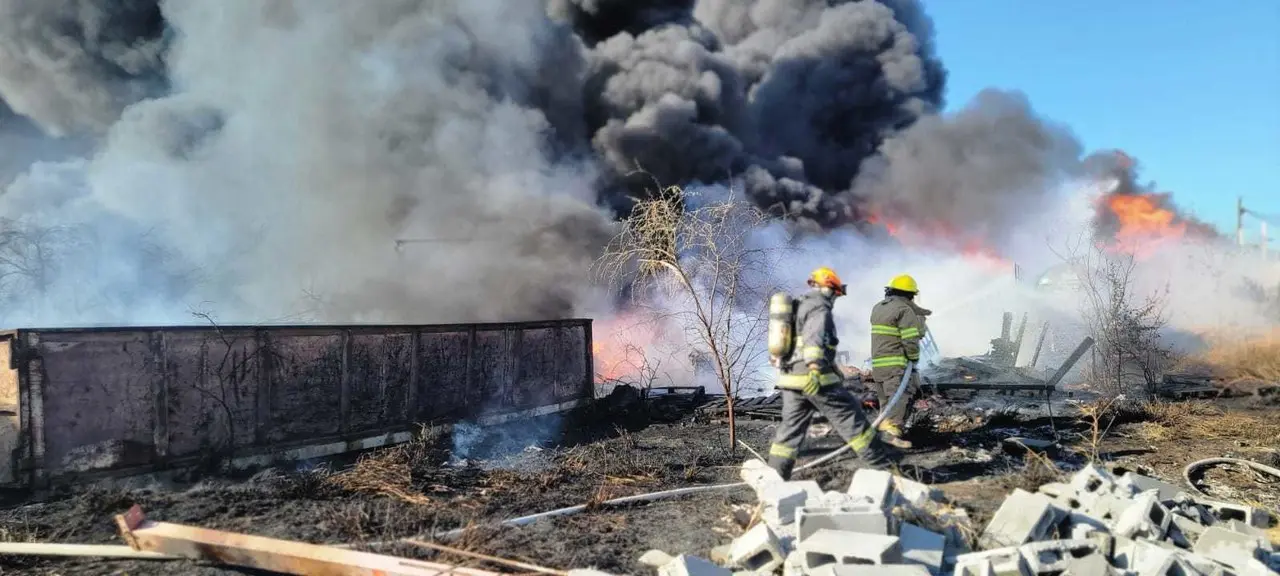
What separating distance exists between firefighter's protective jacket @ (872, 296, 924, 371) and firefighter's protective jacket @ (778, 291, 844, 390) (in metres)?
1.34

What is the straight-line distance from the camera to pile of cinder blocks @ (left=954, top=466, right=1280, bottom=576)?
8.93ft

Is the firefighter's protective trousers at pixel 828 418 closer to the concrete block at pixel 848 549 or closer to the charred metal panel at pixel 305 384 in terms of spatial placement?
the concrete block at pixel 848 549

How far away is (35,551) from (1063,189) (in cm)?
2449

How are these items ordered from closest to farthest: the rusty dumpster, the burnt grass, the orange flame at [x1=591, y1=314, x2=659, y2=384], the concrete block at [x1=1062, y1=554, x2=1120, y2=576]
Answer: the concrete block at [x1=1062, y1=554, x2=1120, y2=576], the burnt grass, the rusty dumpster, the orange flame at [x1=591, y1=314, x2=659, y2=384]

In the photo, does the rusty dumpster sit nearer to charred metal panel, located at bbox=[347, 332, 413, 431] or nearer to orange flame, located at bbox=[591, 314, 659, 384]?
charred metal panel, located at bbox=[347, 332, 413, 431]

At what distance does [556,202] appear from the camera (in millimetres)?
15367

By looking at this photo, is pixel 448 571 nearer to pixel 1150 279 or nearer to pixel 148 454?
pixel 148 454

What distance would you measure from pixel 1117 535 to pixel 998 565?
30.1 inches

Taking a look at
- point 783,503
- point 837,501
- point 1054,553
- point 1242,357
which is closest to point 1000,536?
point 1054,553

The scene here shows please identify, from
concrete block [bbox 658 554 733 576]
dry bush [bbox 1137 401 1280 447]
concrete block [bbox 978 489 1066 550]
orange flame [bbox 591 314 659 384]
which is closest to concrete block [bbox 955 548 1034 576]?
concrete block [bbox 978 489 1066 550]

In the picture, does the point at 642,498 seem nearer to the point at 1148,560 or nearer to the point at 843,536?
the point at 843,536

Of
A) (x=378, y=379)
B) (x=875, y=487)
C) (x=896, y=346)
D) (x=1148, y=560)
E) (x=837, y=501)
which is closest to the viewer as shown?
(x=1148, y=560)

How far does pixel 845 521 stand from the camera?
2.99 meters

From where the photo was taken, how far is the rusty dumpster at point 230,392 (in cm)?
451
